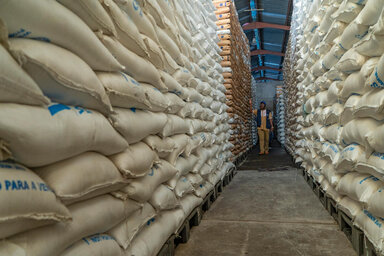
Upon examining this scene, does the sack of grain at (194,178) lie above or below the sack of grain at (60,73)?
below

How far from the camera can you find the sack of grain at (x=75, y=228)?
954mm

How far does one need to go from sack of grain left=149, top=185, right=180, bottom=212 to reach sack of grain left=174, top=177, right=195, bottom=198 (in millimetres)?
107

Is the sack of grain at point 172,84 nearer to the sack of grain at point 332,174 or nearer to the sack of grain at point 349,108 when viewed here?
the sack of grain at point 349,108

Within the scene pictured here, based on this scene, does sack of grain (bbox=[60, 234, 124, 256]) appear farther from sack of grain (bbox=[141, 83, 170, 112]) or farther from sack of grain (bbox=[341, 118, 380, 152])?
sack of grain (bbox=[341, 118, 380, 152])

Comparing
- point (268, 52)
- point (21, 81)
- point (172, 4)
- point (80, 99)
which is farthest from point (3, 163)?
point (268, 52)

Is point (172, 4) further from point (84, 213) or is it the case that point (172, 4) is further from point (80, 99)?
point (84, 213)

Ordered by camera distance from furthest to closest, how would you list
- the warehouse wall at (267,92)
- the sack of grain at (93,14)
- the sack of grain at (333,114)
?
the warehouse wall at (267,92), the sack of grain at (333,114), the sack of grain at (93,14)

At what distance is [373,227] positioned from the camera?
189 centimetres

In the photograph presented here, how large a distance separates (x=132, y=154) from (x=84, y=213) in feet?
1.58

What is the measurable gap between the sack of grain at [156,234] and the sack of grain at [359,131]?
148 cm

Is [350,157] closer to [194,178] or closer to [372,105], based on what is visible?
[372,105]

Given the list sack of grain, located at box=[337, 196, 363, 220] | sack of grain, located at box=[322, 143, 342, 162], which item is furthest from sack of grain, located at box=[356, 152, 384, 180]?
sack of grain, located at box=[322, 143, 342, 162]

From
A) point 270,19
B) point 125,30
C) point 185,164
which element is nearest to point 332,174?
point 185,164

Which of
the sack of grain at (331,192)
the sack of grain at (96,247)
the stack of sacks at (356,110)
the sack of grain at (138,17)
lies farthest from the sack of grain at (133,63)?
the sack of grain at (331,192)
